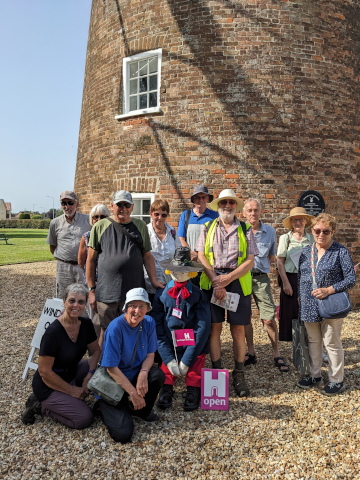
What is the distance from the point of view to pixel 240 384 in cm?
407

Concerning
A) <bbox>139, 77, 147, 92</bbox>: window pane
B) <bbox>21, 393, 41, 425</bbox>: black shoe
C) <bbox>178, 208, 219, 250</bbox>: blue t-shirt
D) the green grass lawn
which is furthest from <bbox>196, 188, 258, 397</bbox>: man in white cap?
the green grass lawn

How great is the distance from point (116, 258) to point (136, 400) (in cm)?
143

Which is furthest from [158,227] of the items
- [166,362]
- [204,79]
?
[204,79]

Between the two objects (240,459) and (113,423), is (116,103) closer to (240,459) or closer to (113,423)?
(113,423)

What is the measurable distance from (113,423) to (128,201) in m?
2.15

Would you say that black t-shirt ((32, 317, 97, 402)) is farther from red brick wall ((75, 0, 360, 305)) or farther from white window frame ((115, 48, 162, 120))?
white window frame ((115, 48, 162, 120))

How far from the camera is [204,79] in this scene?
7156 mm

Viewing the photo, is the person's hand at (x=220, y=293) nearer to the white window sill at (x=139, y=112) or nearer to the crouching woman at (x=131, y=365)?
the crouching woman at (x=131, y=365)

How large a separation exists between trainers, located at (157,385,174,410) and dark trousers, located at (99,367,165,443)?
0.29m

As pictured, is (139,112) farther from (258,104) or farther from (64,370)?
(64,370)

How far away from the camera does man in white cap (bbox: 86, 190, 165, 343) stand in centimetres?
408

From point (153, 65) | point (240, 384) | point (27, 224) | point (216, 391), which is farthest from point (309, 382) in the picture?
point (27, 224)

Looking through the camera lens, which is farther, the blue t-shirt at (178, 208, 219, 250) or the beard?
the blue t-shirt at (178, 208, 219, 250)

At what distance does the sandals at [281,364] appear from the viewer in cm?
462
